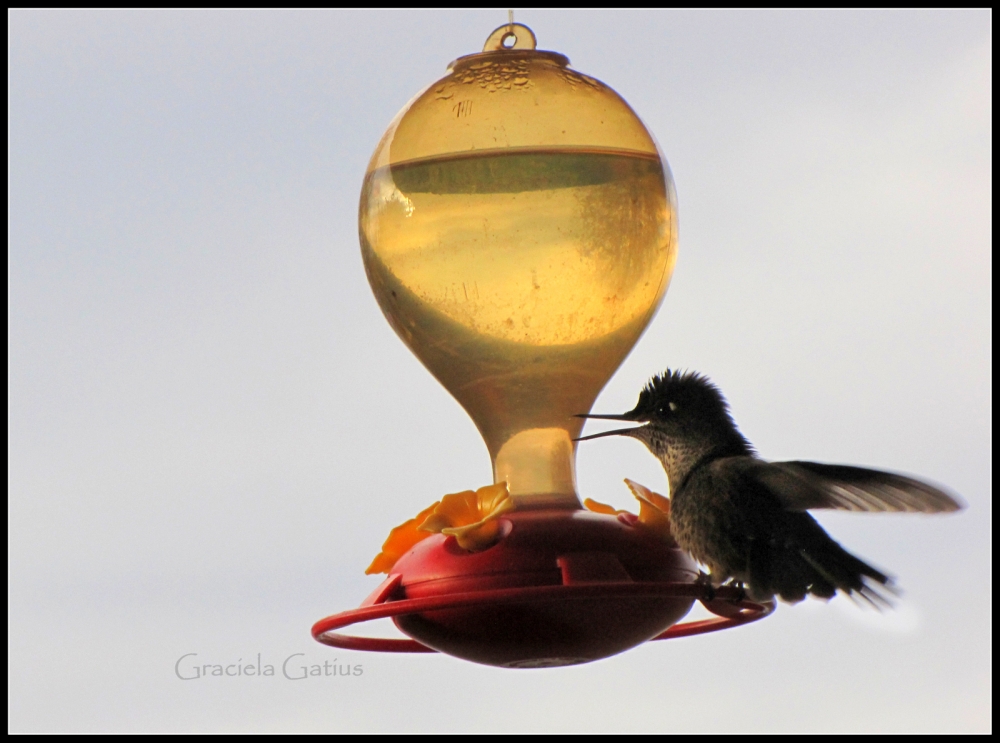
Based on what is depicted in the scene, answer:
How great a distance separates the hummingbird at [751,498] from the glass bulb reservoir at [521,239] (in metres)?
0.21

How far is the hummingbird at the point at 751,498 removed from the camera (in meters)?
3.66

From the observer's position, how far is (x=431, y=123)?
3.89m

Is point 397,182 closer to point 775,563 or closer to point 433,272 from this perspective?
point 433,272

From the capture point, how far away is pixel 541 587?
3.21 meters

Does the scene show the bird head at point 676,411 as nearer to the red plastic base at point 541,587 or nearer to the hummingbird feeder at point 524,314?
the hummingbird feeder at point 524,314

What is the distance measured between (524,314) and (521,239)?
0.23 metres

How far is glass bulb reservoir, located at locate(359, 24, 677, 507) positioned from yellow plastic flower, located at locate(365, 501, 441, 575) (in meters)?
0.33

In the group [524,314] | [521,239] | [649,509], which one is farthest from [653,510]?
[521,239]

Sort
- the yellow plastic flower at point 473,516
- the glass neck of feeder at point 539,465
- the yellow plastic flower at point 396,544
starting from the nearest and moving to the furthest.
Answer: the yellow plastic flower at point 473,516
the yellow plastic flower at point 396,544
the glass neck of feeder at point 539,465

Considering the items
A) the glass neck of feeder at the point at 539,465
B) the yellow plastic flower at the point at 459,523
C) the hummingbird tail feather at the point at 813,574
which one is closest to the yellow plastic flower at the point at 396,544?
the yellow plastic flower at the point at 459,523

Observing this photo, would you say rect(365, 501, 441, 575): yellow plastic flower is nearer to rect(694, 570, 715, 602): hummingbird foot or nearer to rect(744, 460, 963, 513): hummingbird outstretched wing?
rect(694, 570, 715, 602): hummingbird foot

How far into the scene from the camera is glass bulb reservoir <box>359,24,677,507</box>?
12.5ft

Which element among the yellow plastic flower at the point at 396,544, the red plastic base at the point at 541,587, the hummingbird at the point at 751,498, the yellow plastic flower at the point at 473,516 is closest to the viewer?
the red plastic base at the point at 541,587

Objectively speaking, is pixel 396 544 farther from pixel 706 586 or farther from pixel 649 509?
pixel 706 586
